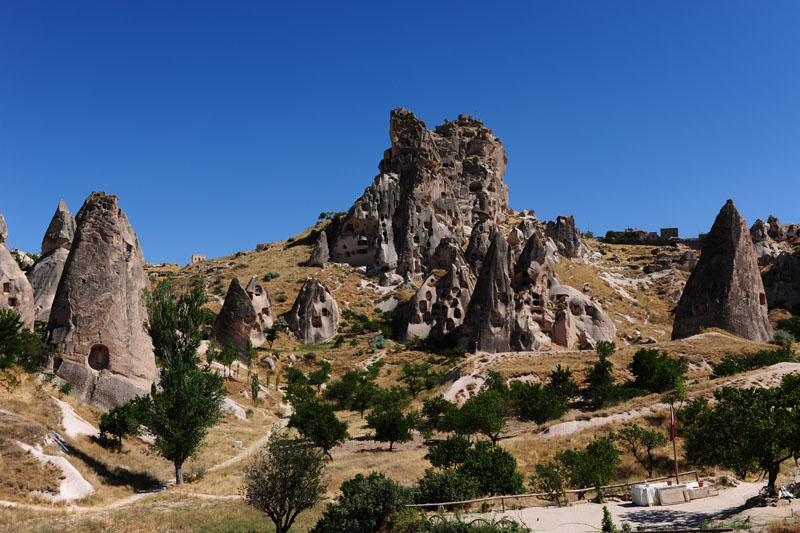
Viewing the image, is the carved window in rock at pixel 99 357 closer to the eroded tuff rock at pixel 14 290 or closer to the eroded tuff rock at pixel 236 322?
the eroded tuff rock at pixel 14 290

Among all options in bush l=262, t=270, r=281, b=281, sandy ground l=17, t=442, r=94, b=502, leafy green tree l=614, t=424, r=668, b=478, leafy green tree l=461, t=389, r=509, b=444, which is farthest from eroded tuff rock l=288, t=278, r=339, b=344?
sandy ground l=17, t=442, r=94, b=502

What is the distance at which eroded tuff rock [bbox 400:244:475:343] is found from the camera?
59.4 meters

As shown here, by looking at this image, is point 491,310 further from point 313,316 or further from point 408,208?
point 408,208

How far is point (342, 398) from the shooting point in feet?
149

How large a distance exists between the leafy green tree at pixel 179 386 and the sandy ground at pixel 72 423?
2690 mm

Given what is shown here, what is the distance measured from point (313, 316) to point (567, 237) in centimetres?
5409

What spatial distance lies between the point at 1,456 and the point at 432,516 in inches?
596

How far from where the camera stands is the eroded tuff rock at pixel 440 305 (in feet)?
195

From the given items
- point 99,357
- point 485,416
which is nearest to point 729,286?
point 485,416

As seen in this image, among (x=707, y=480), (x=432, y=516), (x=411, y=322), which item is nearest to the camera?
(x=432, y=516)

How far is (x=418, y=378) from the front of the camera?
4638 cm

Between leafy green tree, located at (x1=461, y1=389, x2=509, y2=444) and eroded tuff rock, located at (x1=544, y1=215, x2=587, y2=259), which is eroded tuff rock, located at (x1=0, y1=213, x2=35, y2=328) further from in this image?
eroded tuff rock, located at (x1=544, y1=215, x2=587, y2=259)

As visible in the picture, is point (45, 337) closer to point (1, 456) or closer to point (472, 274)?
point (1, 456)

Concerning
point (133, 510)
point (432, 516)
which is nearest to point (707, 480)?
point (432, 516)
